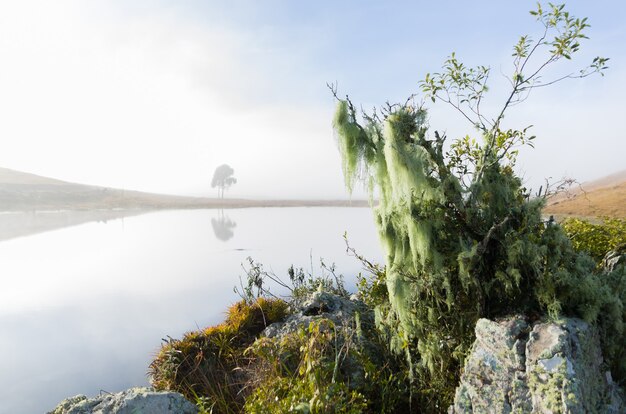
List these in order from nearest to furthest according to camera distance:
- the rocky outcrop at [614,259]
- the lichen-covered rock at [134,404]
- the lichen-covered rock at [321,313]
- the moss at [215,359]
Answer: the lichen-covered rock at [134,404]
the rocky outcrop at [614,259]
the moss at [215,359]
the lichen-covered rock at [321,313]

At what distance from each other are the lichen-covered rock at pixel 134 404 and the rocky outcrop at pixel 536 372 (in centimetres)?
301

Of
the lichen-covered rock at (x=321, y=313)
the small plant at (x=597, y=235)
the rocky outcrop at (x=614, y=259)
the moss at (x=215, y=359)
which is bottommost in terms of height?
the moss at (x=215, y=359)

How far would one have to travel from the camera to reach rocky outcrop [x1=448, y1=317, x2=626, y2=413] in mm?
3574

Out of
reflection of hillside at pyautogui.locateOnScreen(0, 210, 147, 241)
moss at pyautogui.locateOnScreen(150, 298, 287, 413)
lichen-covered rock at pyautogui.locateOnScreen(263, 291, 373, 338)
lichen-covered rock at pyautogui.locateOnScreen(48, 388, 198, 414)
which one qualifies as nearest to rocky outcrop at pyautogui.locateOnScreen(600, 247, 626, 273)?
lichen-covered rock at pyautogui.locateOnScreen(263, 291, 373, 338)

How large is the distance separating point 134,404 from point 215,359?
77.0 inches

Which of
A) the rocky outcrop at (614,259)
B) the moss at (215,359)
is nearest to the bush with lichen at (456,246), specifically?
the rocky outcrop at (614,259)

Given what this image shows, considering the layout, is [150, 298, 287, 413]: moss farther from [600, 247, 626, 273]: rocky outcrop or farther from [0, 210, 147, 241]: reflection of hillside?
[0, 210, 147, 241]: reflection of hillside

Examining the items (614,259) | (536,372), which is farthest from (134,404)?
(614,259)

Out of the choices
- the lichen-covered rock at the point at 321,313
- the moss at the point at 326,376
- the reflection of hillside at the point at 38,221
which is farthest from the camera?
the reflection of hillside at the point at 38,221

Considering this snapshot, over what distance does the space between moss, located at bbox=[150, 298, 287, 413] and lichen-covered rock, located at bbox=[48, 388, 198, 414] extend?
2.83ft

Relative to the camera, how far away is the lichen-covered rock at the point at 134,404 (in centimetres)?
468

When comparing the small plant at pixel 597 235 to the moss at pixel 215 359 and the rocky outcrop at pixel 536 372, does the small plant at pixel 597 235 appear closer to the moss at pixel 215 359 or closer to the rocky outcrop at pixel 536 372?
the rocky outcrop at pixel 536 372

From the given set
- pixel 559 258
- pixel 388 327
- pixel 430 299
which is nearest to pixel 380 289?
pixel 388 327

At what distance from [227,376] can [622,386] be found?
4.86 meters
